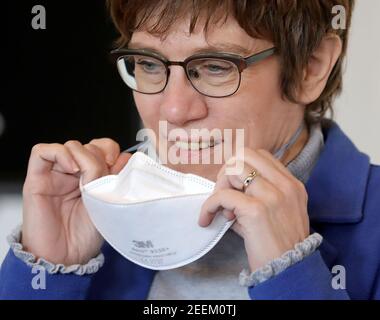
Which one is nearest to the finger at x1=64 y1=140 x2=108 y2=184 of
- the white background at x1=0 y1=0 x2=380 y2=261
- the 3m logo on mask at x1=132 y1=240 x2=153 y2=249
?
the 3m logo on mask at x1=132 y1=240 x2=153 y2=249

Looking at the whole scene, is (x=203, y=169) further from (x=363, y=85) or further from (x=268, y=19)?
(x=363, y=85)

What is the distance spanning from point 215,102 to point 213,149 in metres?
0.07

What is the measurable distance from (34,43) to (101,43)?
0.18 metres

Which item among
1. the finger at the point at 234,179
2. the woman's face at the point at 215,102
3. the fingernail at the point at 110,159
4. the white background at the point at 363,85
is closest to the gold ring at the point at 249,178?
the finger at the point at 234,179

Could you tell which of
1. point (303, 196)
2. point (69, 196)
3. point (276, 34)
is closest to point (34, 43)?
point (69, 196)

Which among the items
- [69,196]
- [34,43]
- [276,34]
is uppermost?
[276,34]

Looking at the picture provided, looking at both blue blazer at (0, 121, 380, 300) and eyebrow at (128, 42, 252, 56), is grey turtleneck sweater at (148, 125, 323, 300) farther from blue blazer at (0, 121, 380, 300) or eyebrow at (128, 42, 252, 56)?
eyebrow at (128, 42, 252, 56)

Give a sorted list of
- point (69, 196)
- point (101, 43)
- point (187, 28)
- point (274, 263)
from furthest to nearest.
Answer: point (101, 43), point (69, 196), point (187, 28), point (274, 263)

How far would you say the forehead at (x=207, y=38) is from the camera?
1.03 meters

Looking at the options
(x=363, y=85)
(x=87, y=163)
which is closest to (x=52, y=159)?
(x=87, y=163)

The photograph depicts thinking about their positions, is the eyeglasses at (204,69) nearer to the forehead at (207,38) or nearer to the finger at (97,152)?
the forehead at (207,38)

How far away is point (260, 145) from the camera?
1106mm

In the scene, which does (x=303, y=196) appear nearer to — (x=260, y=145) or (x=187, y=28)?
(x=260, y=145)

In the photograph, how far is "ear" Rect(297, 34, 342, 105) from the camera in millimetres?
1142
